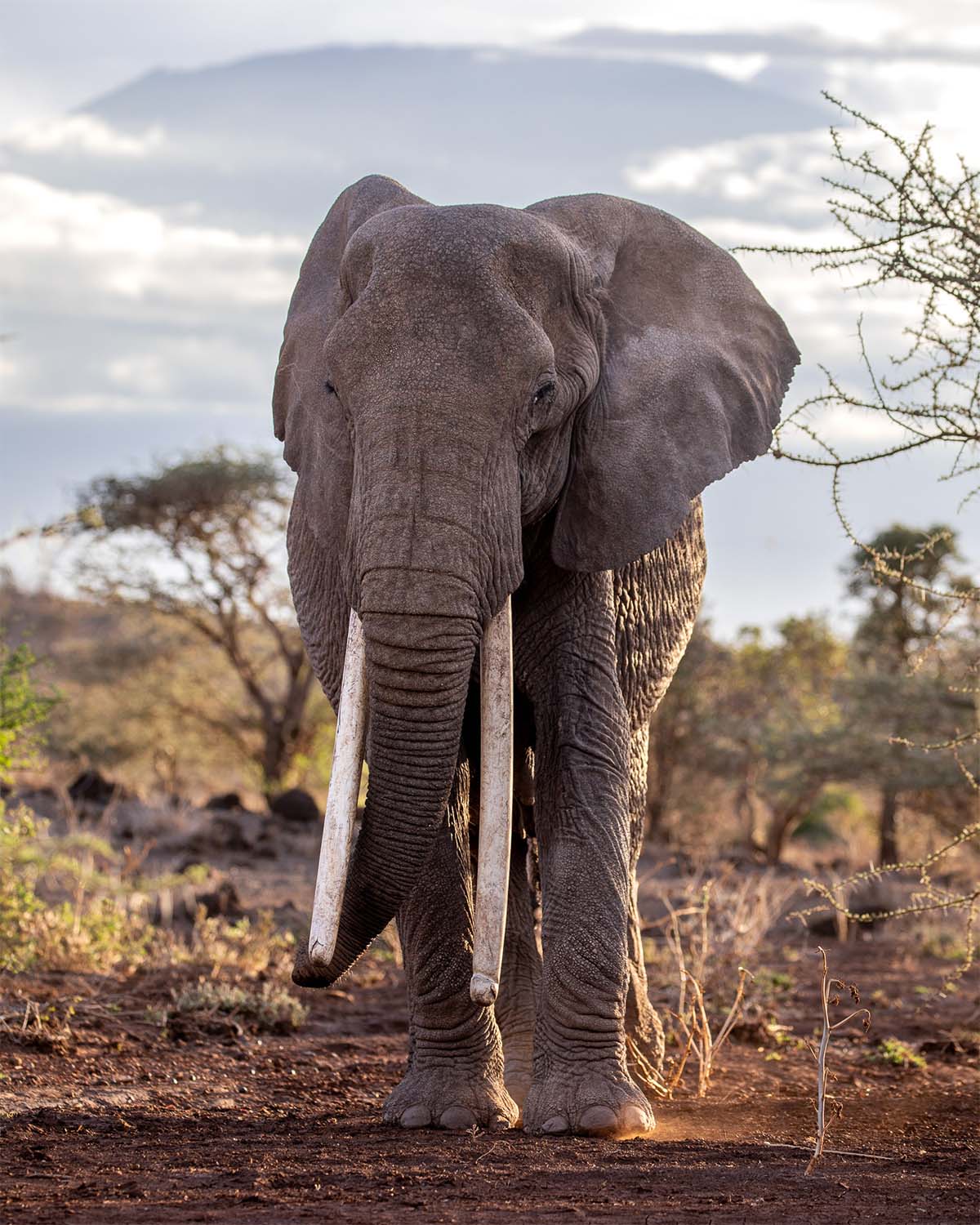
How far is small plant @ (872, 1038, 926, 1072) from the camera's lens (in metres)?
7.66

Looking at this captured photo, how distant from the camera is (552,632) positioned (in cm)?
557

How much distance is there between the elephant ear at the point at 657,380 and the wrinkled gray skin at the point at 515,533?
1 centimetres

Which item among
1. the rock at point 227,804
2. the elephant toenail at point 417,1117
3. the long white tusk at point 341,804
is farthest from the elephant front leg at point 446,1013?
the rock at point 227,804

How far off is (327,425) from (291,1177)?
222 centimetres

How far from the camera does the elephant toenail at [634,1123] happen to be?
17.2 ft

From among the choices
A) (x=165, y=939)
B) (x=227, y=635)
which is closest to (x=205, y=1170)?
(x=165, y=939)

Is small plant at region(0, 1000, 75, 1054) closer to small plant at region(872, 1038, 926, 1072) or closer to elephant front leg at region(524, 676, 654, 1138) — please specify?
elephant front leg at region(524, 676, 654, 1138)

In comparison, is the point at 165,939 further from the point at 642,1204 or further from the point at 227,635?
the point at 227,635

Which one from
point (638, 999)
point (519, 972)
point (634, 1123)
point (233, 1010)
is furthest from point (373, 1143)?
point (233, 1010)

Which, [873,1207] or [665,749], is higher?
[665,749]

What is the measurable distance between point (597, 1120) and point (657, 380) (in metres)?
2.40

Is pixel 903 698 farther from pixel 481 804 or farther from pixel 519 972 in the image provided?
pixel 481 804

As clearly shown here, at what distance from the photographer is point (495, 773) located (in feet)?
16.9

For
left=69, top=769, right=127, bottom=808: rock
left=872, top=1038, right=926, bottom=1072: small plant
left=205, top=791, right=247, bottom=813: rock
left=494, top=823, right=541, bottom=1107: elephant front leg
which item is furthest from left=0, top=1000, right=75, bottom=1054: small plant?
left=205, top=791, right=247, bottom=813: rock
